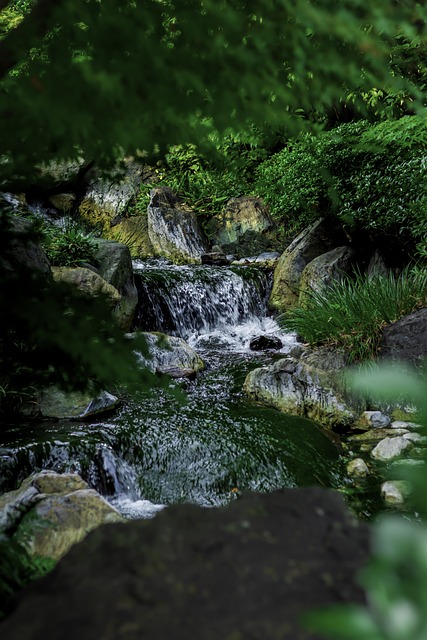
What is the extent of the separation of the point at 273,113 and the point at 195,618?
116 centimetres

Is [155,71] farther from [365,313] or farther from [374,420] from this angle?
[365,313]

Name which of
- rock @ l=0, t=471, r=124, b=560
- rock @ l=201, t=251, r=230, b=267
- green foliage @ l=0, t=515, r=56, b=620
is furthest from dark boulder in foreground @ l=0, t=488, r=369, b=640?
rock @ l=201, t=251, r=230, b=267

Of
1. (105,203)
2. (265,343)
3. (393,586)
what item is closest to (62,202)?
(105,203)

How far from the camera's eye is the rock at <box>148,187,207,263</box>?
1309 cm

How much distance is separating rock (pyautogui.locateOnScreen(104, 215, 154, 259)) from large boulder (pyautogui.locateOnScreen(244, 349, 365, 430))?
806 centimetres

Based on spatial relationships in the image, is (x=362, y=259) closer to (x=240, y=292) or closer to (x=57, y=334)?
(x=240, y=292)

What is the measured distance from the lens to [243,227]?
43.9ft

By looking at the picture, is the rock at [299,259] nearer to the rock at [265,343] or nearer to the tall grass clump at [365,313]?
the rock at [265,343]

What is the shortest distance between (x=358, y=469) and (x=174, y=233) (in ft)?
31.4

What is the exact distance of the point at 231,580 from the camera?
78cm

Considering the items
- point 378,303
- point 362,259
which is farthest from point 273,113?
point 362,259

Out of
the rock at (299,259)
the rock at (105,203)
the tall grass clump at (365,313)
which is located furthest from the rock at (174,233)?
the tall grass clump at (365,313)

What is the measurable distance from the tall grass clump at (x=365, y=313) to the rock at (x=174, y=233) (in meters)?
6.42

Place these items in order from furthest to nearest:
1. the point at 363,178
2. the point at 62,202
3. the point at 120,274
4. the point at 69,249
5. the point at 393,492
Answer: the point at 62,202, the point at 120,274, the point at 69,249, the point at 363,178, the point at 393,492
